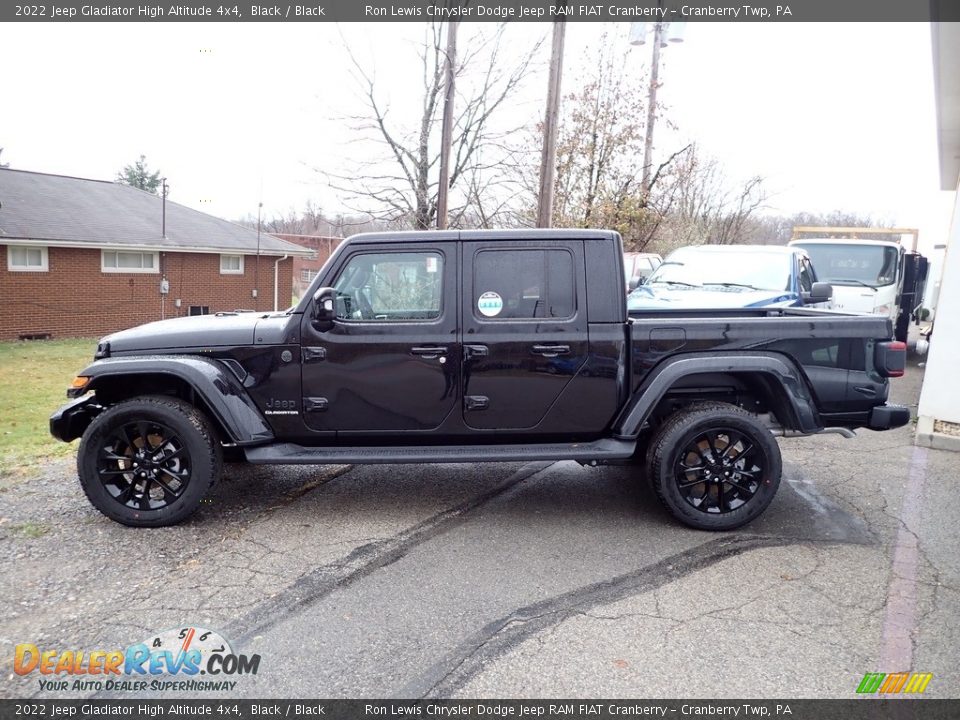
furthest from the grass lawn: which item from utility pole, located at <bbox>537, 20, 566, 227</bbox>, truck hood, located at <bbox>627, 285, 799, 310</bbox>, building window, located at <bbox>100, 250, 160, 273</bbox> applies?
utility pole, located at <bbox>537, 20, 566, 227</bbox>

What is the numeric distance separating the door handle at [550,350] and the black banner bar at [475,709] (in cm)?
236

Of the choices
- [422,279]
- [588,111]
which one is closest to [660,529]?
[422,279]

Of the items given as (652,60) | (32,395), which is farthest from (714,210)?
(32,395)

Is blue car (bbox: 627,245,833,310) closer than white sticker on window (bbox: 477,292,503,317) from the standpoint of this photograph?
No

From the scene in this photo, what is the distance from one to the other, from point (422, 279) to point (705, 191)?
31369 mm

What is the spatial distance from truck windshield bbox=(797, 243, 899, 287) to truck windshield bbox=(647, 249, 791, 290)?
5.15 meters

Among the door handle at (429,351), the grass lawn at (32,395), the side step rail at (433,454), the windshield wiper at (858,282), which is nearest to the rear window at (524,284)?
the door handle at (429,351)

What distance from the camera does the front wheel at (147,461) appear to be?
15.4 feet

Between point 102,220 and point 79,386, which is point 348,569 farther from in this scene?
point 102,220

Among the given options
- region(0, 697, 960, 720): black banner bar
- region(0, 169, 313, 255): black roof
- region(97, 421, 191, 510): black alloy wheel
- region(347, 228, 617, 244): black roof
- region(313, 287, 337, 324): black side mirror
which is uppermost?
region(0, 169, 313, 255): black roof

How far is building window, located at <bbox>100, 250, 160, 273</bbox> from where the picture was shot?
853 inches

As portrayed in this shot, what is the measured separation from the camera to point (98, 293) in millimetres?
21547

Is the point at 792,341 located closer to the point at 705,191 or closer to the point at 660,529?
the point at 660,529

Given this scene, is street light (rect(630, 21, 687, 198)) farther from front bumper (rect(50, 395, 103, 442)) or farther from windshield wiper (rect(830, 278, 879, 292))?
front bumper (rect(50, 395, 103, 442))
